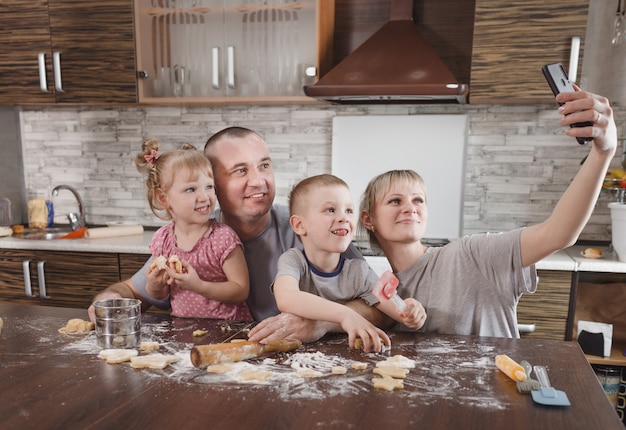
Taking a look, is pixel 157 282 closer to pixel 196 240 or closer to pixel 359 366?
pixel 196 240

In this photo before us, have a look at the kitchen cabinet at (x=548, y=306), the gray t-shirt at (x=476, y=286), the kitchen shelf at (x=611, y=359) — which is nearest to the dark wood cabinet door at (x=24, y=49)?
the gray t-shirt at (x=476, y=286)

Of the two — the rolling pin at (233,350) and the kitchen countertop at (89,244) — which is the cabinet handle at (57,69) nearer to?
the kitchen countertop at (89,244)

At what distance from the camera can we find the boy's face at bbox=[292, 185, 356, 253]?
1418 mm

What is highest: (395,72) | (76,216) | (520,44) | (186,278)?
(520,44)

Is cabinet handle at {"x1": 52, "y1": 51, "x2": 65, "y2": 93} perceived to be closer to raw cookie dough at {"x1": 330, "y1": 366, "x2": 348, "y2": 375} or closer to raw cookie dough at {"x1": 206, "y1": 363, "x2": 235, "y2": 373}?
raw cookie dough at {"x1": 206, "y1": 363, "x2": 235, "y2": 373}

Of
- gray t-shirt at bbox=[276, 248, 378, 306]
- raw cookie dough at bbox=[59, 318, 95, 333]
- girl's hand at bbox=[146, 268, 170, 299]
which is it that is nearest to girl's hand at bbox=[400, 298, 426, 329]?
gray t-shirt at bbox=[276, 248, 378, 306]

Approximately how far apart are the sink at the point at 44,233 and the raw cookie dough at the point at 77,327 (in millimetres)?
1743

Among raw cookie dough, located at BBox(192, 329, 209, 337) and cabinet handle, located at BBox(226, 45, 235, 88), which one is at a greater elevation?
cabinet handle, located at BBox(226, 45, 235, 88)

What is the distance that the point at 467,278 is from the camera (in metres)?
1.48

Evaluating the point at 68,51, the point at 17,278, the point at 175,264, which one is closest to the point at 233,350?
the point at 175,264

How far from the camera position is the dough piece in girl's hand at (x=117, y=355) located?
111 centimetres

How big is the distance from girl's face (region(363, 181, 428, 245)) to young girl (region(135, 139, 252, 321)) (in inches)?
17.1

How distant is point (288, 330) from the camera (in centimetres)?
124

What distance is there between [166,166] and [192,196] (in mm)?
128
